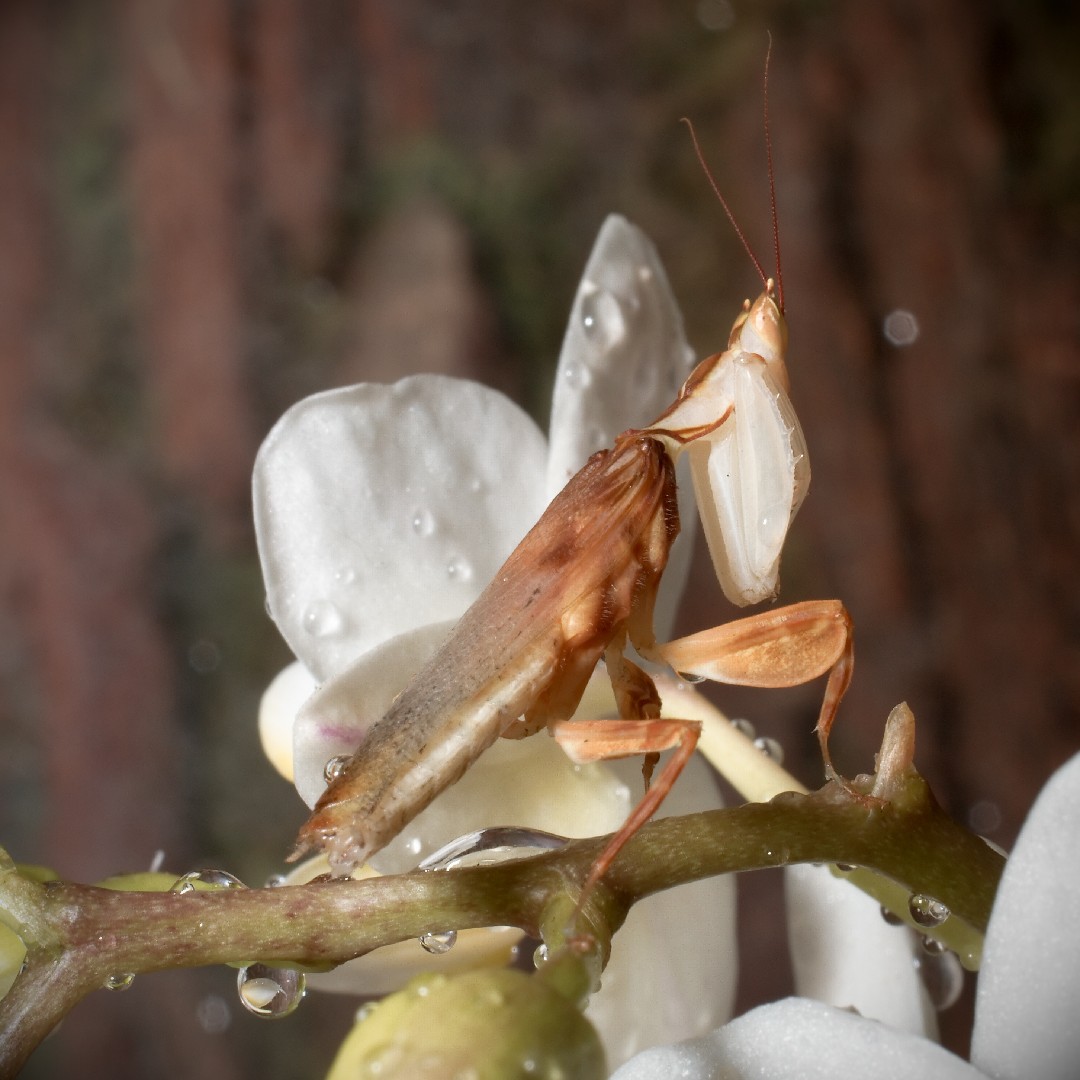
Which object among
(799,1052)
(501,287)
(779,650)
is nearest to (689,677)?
(779,650)

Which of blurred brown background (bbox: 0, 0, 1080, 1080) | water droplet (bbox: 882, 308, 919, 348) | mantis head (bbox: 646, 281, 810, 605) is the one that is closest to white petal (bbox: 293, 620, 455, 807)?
mantis head (bbox: 646, 281, 810, 605)

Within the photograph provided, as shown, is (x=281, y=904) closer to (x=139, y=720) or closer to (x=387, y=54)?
(x=139, y=720)

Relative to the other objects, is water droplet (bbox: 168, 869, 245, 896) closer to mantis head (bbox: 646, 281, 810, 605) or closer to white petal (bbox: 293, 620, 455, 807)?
white petal (bbox: 293, 620, 455, 807)

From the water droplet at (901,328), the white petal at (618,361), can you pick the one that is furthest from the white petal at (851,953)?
the water droplet at (901,328)

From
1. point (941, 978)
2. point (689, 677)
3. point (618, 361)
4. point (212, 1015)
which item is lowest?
point (212, 1015)

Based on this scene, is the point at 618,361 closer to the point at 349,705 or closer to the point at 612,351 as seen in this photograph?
the point at 612,351
